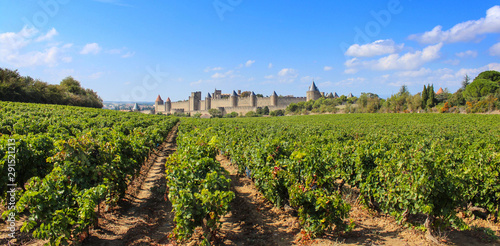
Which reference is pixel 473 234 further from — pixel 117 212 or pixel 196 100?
pixel 196 100

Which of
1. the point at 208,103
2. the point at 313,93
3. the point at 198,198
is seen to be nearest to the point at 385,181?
the point at 198,198

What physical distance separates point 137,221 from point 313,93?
88240 millimetres

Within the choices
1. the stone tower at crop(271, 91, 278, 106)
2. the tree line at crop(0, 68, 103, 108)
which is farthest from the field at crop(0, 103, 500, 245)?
the stone tower at crop(271, 91, 278, 106)

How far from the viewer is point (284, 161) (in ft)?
20.3

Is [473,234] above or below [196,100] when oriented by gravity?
below

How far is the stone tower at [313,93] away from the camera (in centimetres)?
8961

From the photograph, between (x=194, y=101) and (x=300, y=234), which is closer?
(x=300, y=234)

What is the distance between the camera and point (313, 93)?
90062 mm

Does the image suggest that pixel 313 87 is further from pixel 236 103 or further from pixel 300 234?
pixel 300 234

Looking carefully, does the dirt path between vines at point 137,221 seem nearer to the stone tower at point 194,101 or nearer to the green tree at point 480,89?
the green tree at point 480,89

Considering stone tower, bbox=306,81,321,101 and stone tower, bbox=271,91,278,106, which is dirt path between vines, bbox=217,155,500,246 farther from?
stone tower, bbox=306,81,321,101

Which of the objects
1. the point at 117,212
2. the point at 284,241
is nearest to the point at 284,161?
the point at 284,241

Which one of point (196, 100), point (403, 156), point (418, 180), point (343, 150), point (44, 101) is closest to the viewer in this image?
point (418, 180)

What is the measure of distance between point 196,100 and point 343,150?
98.3 metres
